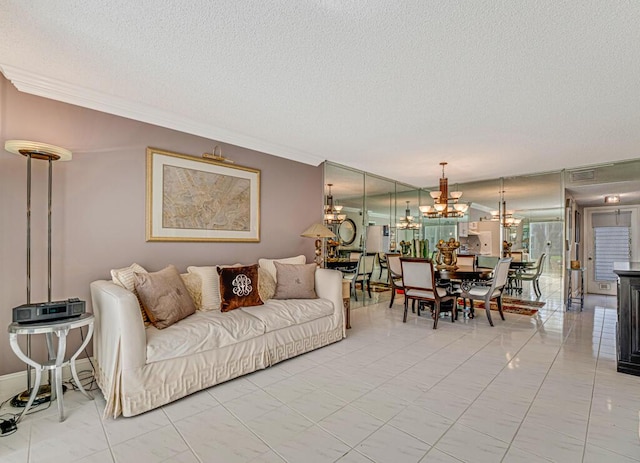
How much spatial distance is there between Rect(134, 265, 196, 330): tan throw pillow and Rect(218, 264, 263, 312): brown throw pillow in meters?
0.40

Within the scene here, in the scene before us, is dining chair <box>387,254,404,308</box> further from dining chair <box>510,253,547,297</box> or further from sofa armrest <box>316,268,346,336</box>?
dining chair <box>510,253,547,297</box>

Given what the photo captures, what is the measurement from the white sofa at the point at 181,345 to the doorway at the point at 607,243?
719cm

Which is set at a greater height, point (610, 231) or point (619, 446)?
point (610, 231)

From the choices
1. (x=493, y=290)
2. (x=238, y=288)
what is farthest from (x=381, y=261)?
(x=238, y=288)

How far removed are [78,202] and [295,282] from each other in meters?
2.18

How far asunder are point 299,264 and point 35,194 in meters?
2.55

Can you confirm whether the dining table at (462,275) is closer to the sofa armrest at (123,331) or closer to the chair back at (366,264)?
the chair back at (366,264)

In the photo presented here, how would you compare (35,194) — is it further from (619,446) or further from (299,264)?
(619,446)

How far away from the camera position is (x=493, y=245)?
21.3 ft

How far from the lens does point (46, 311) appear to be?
6.66ft

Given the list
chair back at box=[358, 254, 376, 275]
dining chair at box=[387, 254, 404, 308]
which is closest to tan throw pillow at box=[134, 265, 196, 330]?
chair back at box=[358, 254, 376, 275]

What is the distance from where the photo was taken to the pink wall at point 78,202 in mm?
2412

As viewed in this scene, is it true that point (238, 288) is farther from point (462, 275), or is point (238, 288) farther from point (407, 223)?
point (407, 223)

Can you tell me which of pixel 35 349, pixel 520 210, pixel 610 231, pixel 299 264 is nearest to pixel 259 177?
pixel 299 264
